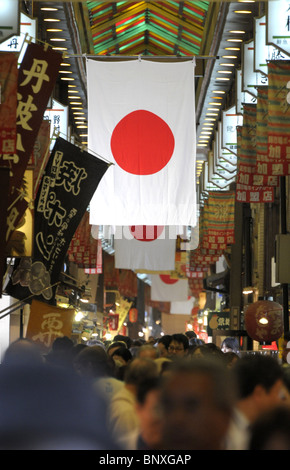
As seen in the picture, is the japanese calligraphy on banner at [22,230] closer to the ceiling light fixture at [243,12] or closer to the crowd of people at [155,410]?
the crowd of people at [155,410]

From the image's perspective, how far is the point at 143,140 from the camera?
49.2ft

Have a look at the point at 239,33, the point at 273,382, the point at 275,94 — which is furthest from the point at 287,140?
the point at 273,382

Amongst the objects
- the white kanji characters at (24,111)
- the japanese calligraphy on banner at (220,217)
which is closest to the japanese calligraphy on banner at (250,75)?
the white kanji characters at (24,111)

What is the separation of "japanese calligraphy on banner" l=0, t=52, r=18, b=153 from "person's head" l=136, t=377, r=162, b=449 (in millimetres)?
7452

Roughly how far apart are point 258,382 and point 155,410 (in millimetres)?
1046

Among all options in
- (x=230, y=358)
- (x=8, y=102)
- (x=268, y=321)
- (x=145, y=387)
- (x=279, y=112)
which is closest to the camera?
(x=145, y=387)

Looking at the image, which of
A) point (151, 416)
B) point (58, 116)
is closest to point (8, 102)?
point (151, 416)

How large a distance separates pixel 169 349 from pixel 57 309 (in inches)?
80.1

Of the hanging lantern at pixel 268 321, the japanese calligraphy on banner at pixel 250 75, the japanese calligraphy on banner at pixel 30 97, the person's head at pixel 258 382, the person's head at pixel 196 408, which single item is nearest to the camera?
the person's head at pixel 196 408

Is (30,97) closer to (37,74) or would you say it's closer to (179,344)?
(37,74)

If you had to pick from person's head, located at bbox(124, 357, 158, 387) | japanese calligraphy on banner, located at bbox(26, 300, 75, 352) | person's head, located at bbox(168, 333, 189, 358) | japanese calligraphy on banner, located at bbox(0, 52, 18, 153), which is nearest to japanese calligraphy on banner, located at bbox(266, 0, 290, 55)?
japanese calligraphy on banner, located at bbox(0, 52, 18, 153)

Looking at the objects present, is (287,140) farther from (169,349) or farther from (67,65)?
(67,65)

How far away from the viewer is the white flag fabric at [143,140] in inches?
587

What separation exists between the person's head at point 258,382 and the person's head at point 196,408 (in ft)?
1.28
